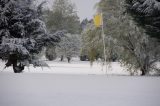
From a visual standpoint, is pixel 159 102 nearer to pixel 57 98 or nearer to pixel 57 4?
pixel 57 98

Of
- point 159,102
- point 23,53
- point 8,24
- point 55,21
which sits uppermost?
point 55,21

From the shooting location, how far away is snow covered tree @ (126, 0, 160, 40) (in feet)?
49.3

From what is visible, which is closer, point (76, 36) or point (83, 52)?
point (83, 52)

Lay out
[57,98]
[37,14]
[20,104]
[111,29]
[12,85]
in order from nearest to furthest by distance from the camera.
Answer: [20,104] → [57,98] → [12,85] → [37,14] → [111,29]

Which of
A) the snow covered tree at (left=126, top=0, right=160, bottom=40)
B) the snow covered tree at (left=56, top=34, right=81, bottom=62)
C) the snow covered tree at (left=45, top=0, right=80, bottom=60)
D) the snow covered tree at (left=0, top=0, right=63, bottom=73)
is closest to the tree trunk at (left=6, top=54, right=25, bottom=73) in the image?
the snow covered tree at (left=0, top=0, right=63, bottom=73)

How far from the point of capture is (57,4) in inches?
2518

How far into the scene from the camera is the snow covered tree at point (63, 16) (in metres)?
63.2

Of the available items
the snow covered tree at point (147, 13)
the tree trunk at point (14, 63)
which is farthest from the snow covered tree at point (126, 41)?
the tree trunk at point (14, 63)

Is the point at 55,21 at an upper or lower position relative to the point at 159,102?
upper

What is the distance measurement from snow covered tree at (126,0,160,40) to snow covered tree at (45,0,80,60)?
45727 millimetres

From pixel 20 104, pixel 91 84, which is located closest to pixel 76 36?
pixel 91 84

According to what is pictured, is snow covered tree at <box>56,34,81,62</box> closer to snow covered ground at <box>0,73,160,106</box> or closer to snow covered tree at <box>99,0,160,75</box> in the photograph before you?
snow covered tree at <box>99,0,160,75</box>

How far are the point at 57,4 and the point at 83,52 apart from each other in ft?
124

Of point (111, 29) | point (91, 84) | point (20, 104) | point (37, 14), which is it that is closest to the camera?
point (20, 104)
